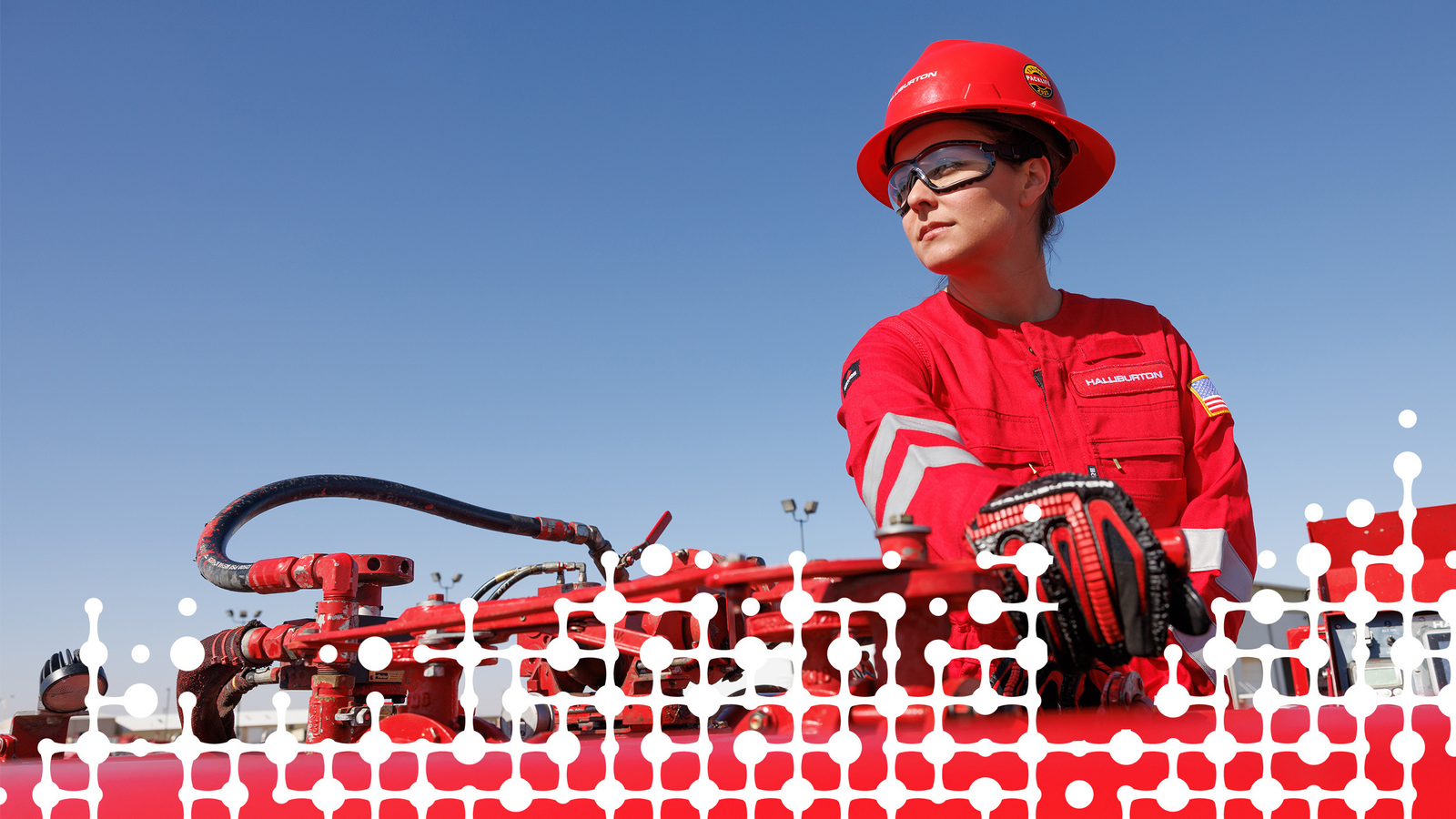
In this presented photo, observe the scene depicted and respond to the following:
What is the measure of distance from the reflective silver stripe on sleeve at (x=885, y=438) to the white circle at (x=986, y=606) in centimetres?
51

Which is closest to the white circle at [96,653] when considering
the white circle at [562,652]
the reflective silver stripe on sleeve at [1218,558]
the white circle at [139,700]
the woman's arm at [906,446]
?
the white circle at [139,700]

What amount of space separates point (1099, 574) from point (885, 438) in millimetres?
547

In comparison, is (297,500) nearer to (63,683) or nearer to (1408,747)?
(63,683)

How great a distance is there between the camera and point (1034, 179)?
1.92 meters

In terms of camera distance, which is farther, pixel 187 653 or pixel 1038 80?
pixel 1038 80

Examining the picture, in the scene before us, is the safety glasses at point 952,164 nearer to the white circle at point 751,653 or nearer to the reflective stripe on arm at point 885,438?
the reflective stripe on arm at point 885,438

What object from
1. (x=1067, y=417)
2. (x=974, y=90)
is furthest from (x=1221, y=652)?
(x=974, y=90)

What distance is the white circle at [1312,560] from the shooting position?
3.29 feet

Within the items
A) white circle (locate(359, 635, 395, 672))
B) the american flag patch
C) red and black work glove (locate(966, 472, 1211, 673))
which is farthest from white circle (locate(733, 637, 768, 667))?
the american flag patch

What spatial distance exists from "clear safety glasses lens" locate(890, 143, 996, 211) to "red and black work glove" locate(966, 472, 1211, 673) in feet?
2.95

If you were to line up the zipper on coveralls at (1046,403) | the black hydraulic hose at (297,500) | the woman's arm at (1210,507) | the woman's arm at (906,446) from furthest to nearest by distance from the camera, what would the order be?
the black hydraulic hose at (297,500) → the zipper on coveralls at (1046,403) → the woman's arm at (1210,507) → the woman's arm at (906,446)

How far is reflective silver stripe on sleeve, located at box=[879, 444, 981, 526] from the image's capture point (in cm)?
142

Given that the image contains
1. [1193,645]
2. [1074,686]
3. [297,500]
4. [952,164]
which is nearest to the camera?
[1074,686]

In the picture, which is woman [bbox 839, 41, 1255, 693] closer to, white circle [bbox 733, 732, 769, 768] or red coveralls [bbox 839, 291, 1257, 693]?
red coveralls [bbox 839, 291, 1257, 693]
